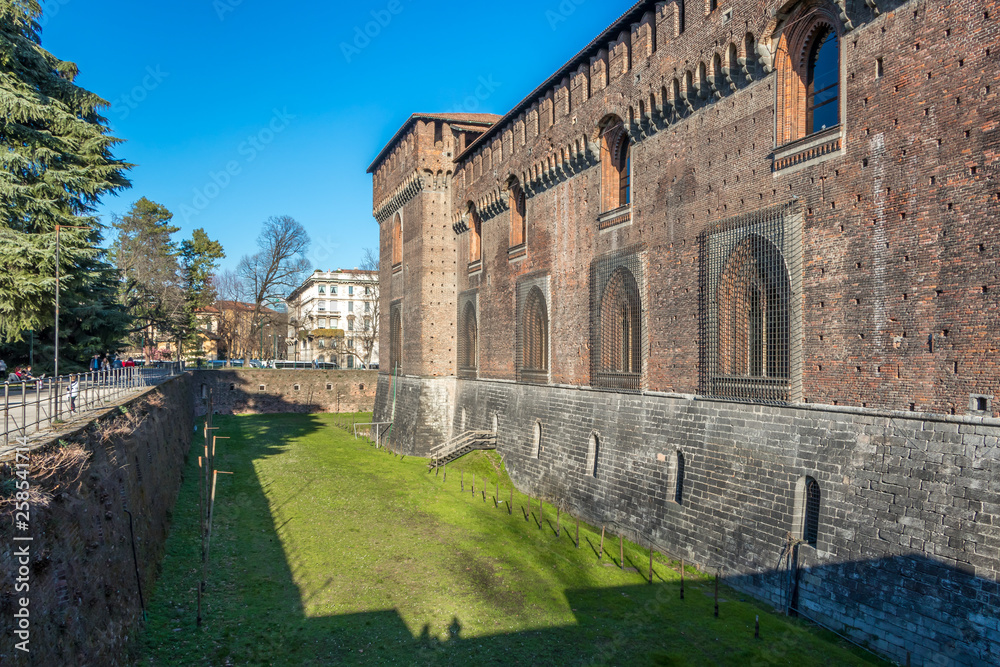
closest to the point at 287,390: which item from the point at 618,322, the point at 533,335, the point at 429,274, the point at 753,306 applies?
the point at 429,274

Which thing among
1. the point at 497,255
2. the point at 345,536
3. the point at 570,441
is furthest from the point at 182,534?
the point at 497,255

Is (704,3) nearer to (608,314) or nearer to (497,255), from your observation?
(608,314)

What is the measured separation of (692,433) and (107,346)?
21.8 m

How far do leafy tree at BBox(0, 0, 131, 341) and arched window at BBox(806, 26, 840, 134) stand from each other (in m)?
19.6

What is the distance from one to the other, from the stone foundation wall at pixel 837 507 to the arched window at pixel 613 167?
6174 mm

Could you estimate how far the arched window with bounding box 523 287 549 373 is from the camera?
22469mm

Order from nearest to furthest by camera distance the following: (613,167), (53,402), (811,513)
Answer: (811,513) < (53,402) < (613,167)

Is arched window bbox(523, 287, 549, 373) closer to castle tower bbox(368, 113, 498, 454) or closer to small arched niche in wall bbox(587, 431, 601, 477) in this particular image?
small arched niche in wall bbox(587, 431, 601, 477)

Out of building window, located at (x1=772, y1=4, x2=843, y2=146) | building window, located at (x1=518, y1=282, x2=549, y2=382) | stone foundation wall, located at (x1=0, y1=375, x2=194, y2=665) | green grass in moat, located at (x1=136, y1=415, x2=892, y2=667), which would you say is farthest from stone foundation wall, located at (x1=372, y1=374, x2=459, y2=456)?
building window, located at (x1=772, y1=4, x2=843, y2=146)

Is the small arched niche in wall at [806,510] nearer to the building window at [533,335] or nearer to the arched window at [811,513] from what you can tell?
the arched window at [811,513]

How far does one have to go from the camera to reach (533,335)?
2330 centimetres

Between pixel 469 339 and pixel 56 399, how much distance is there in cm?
1952

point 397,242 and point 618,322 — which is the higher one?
point 397,242

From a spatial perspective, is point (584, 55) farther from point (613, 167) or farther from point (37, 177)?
point (37, 177)
